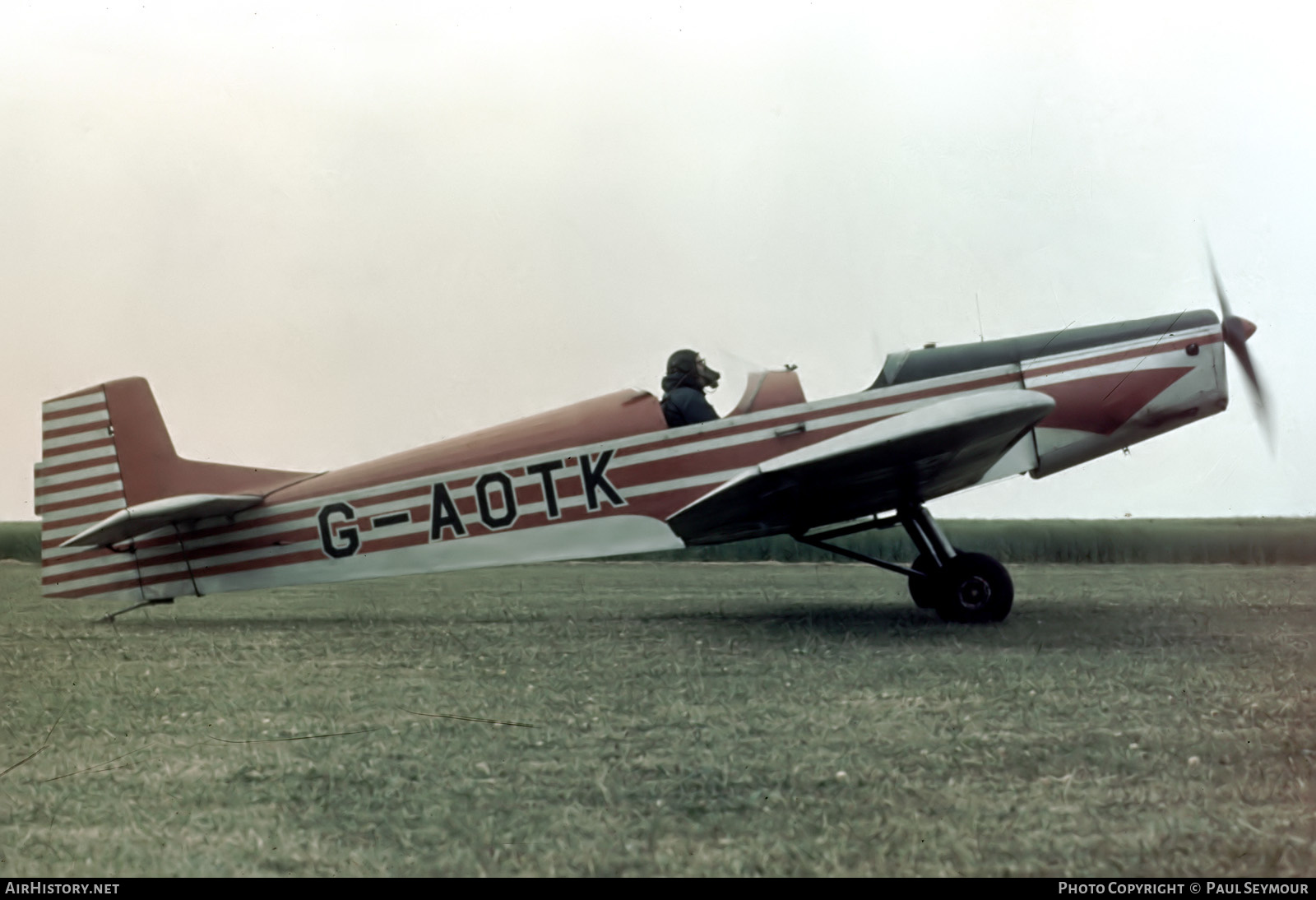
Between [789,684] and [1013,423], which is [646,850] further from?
[1013,423]

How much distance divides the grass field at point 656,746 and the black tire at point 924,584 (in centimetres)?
51

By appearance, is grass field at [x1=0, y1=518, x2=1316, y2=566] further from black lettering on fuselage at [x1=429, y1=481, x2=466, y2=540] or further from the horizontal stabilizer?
black lettering on fuselage at [x1=429, y1=481, x2=466, y2=540]

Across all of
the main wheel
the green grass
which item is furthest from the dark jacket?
the green grass

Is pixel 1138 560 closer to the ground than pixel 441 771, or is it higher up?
closer to the ground

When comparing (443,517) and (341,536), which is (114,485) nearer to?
(341,536)

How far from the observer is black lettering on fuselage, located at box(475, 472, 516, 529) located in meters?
4.96

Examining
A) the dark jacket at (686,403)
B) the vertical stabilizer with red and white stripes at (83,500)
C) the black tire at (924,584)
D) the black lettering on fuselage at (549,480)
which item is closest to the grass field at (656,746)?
the vertical stabilizer with red and white stripes at (83,500)

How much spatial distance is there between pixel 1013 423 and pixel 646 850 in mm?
3071

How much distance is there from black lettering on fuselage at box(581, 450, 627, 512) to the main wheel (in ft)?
5.39

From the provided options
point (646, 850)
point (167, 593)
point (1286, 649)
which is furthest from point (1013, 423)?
point (167, 593)

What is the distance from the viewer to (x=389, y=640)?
13.3 ft

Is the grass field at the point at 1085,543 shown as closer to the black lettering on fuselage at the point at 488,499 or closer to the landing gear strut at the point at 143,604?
the landing gear strut at the point at 143,604

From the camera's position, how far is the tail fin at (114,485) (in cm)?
489

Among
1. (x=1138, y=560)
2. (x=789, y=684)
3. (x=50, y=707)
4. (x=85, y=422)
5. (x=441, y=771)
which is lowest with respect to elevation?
(x=1138, y=560)
